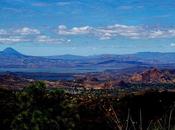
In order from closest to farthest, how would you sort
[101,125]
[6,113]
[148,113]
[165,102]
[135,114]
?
1. [6,113]
2. [101,125]
3. [135,114]
4. [148,113]
5. [165,102]

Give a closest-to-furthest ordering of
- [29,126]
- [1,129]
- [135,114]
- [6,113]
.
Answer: [29,126] < [1,129] < [6,113] < [135,114]

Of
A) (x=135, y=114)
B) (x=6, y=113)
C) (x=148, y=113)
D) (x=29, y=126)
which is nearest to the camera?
(x=29, y=126)

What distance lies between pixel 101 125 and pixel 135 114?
29.5 feet

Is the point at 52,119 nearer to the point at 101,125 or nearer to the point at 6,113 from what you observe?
the point at 6,113

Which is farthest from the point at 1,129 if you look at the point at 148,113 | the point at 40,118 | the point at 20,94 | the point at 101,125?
the point at 148,113

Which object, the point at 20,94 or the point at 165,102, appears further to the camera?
the point at 165,102

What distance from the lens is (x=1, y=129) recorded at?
157 feet

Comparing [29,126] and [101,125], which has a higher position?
[29,126]

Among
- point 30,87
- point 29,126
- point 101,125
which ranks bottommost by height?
point 101,125

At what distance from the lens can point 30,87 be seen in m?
44.8

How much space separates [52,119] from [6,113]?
1376 centimetres

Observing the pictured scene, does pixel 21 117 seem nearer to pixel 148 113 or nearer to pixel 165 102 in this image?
pixel 148 113

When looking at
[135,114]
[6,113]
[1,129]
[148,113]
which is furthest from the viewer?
[148,113]

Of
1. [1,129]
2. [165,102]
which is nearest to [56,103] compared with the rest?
[1,129]
